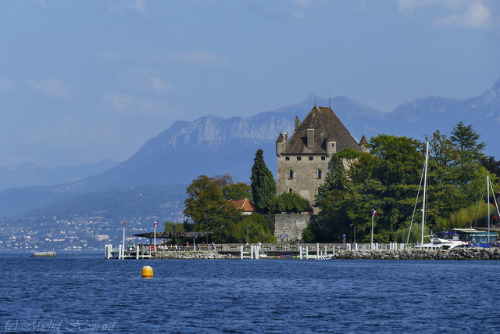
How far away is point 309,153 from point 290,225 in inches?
607

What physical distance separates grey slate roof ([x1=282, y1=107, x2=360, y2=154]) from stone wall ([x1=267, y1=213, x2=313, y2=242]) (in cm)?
1427

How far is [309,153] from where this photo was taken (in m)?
147

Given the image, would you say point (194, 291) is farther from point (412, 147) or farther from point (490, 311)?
point (412, 147)

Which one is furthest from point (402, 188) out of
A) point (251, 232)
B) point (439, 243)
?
point (251, 232)

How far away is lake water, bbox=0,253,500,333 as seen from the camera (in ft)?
138

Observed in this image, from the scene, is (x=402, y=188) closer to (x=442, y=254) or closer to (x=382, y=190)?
(x=382, y=190)

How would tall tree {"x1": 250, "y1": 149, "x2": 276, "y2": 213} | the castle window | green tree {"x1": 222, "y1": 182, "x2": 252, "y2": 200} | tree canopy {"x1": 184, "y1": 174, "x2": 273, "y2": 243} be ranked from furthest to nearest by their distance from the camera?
1. green tree {"x1": 222, "y1": 182, "x2": 252, "y2": 200}
2. the castle window
3. tall tree {"x1": 250, "y1": 149, "x2": 276, "y2": 213}
4. tree canopy {"x1": 184, "y1": 174, "x2": 273, "y2": 243}

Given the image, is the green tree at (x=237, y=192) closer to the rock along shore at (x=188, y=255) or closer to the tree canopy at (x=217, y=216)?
the tree canopy at (x=217, y=216)

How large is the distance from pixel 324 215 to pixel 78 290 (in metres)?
69.0

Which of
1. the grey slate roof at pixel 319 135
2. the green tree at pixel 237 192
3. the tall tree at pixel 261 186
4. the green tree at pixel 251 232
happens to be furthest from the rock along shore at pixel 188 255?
the green tree at pixel 237 192

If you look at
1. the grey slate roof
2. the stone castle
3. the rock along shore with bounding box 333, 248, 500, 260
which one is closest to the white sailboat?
the rock along shore with bounding box 333, 248, 500, 260

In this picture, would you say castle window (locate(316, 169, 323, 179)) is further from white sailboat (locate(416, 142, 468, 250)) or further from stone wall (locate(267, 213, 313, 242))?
white sailboat (locate(416, 142, 468, 250))

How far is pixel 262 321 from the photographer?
1729 inches

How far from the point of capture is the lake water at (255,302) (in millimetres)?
42188
